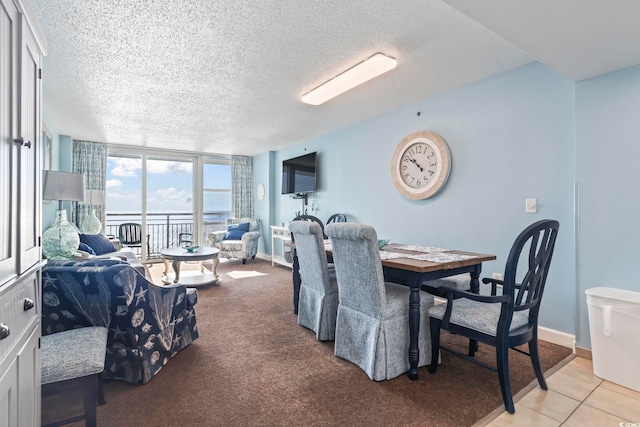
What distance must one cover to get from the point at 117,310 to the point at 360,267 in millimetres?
1494

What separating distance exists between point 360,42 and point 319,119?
2101 millimetres

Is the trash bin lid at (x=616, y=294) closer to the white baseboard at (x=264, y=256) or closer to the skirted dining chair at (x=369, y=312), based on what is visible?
the skirted dining chair at (x=369, y=312)

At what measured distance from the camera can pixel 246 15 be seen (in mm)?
2043

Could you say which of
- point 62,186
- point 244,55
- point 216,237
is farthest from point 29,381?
point 216,237

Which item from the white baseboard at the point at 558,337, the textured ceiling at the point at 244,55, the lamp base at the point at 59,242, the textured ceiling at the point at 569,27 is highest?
the textured ceiling at the point at 244,55

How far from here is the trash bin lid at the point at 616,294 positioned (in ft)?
6.59

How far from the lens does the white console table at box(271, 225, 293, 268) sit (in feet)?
18.8

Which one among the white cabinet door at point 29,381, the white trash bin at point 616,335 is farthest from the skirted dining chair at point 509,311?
the white cabinet door at point 29,381

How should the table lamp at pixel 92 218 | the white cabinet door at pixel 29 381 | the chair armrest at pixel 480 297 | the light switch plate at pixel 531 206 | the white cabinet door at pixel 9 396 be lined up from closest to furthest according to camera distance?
the white cabinet door at pixel 9 396, the white cabinet door at pixel 29 381, the chair armrest at pixel 480 297, the light switch plate at pixel 531 206, the table lamp at pixel 92 218

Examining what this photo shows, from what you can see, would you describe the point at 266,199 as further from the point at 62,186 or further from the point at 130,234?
the point at 62,186

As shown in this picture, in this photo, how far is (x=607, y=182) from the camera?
229 centimetres

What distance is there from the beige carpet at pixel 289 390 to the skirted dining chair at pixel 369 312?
0.09 metres


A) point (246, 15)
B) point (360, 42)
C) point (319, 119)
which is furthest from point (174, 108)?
point (360, 42)

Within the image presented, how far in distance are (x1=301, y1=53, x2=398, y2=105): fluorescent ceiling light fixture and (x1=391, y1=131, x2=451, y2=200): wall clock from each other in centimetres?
105
